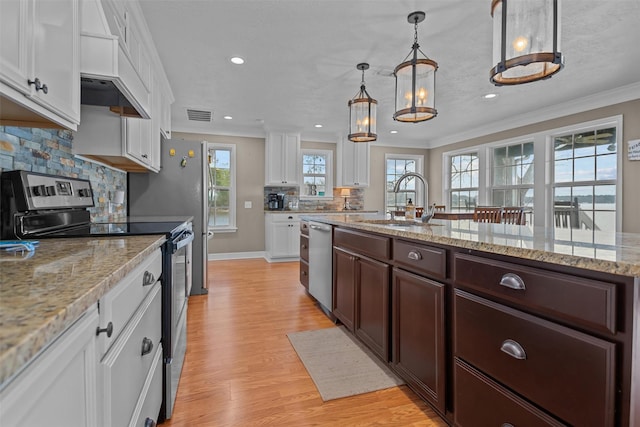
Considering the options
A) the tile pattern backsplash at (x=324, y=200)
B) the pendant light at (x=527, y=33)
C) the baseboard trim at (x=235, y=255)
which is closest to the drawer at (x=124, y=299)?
the pendant light at (x=527, y=33)

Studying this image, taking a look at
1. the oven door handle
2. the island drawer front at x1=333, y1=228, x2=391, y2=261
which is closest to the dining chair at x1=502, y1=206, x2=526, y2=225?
the island drawer front at x1=333, y1=228, x2=391, y2=261

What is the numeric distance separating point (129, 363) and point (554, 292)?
131 centimetres

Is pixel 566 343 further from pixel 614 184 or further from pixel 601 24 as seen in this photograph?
pixel 614 184

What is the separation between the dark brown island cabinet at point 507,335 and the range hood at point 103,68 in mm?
1571

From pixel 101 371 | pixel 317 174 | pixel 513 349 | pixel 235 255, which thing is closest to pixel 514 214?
pixel 317 174

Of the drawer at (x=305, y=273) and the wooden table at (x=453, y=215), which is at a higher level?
the wooden table at (x=453, y=215)

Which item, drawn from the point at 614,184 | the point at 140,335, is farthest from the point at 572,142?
the point at 140,335

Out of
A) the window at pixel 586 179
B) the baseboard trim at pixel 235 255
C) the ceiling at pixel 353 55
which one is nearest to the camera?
the ceiling at pixel 353 55

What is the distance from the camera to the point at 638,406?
807mm

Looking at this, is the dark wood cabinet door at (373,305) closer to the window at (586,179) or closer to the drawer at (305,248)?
the drawer at (305,248)

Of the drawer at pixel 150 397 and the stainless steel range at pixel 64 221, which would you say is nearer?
the drawer at pixel 150 397

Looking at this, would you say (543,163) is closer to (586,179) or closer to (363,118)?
(586,179)

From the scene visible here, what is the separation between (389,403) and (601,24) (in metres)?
3.24

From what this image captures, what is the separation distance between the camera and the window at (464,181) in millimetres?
6086
